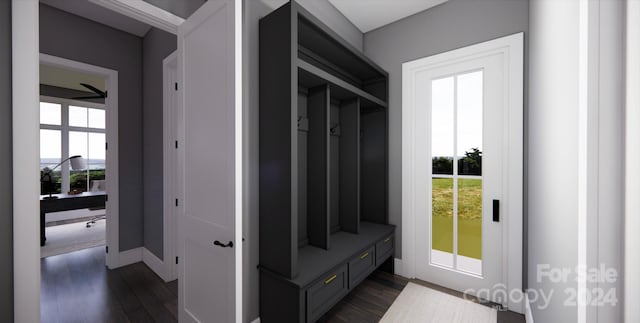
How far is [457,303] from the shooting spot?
2141 mm


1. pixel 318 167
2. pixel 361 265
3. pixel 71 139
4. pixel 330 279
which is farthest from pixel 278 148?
pixel 71 139

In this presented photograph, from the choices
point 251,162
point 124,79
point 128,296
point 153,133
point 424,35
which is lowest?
point 128,296

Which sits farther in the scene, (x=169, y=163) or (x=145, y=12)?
(x=169, y=163)

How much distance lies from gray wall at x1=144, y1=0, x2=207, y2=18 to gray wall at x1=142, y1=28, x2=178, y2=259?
0.72 m

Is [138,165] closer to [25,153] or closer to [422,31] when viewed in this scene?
[25,153]

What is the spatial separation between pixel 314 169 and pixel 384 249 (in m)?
1.20

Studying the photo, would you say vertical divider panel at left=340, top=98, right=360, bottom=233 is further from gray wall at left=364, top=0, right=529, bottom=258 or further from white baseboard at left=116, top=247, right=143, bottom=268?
white baseboard at left=116, top=247, right=143, bottom=268

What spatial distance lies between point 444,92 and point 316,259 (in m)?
2.09

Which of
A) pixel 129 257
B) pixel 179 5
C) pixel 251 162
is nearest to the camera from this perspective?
pixel 251 162

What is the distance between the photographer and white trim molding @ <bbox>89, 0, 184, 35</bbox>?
63.1 inches

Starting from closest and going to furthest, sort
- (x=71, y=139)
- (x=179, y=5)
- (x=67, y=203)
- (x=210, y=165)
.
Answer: (x=210, y=165), (x=179, y=5), (x=67, y=203), (x=71, y=139)

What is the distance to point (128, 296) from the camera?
7.42 feet

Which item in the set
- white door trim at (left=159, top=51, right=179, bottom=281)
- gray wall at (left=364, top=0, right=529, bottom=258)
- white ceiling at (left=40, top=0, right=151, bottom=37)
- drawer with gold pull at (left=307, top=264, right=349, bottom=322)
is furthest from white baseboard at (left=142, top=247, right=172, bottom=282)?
white ceiling at (left=40, top=0, right=151, bottom=37)

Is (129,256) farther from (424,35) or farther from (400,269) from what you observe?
(424,35)
